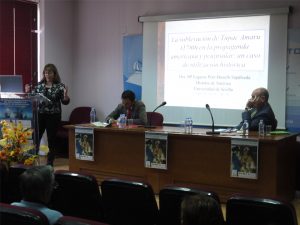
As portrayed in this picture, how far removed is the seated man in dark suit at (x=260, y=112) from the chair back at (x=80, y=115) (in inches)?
124

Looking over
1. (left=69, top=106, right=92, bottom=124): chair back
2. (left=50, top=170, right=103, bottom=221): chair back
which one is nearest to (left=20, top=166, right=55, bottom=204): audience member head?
(left=50, top=170, right=103, bottom=221): chair back

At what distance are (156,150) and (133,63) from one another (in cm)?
274

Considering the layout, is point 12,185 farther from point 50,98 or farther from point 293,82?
point 293,82

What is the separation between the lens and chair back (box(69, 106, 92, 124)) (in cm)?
705

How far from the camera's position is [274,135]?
158 inches

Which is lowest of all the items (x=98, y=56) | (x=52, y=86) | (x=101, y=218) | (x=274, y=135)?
(x=101, y=218)

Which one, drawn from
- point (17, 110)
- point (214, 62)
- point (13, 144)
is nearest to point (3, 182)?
point (13, 144)

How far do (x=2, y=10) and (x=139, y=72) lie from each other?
2.20m

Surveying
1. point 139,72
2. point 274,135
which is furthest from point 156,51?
point 274,135

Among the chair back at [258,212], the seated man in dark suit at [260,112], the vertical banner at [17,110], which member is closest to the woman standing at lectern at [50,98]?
the vertical banner at [17,110]

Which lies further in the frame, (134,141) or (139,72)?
(139,72)

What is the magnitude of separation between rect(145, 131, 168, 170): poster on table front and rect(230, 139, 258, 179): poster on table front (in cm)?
68

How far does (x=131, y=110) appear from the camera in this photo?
16.7ft

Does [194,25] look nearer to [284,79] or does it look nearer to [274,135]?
[284,79]
